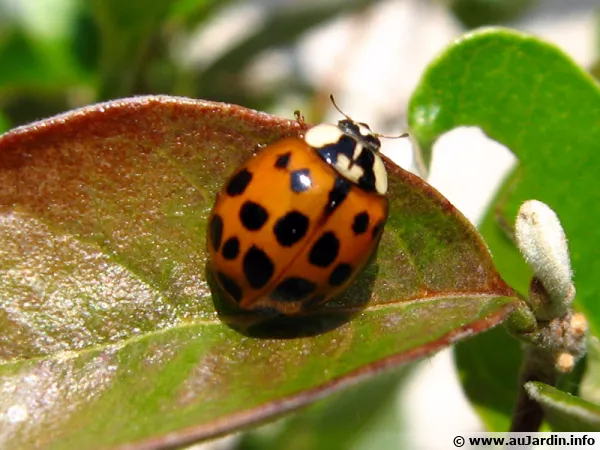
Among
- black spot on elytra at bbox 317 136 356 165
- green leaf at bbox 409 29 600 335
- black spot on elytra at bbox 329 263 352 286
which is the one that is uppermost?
green leaf at bbox 409 29 600 335

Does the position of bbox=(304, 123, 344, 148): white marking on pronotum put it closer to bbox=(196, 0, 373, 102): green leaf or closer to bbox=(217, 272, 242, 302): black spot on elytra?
bbox=(217, 272, 242, 302): black spot on elytra

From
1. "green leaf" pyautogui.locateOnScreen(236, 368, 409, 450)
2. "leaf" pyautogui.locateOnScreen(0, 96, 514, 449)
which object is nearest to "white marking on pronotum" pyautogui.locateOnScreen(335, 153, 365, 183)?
"leaf" pyautogui.locateOnScreen(0, 96, 514, 449)

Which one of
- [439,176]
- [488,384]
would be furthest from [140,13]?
[488,384]

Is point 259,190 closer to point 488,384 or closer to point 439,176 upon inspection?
point 488,384

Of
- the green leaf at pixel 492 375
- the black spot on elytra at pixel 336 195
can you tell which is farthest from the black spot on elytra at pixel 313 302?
the green leaf at pixel 492 375

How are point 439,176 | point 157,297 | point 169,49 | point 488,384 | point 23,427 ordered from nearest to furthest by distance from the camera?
point 23,427, point 157,297, point 488,384, point 439,176, point 169,49

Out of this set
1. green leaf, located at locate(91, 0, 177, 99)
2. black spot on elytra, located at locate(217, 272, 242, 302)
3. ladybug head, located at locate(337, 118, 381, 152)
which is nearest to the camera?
black spot on elytra, located at locate(217, 272, 242, 302)
